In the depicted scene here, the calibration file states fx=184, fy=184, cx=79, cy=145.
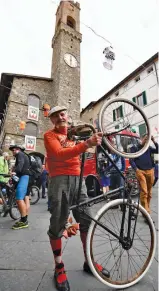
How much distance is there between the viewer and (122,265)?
7.22ft

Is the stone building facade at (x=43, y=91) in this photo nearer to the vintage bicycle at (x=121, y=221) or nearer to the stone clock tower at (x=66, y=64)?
the stone clock tower at (x=66, y=64)

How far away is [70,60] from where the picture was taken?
24.3 m

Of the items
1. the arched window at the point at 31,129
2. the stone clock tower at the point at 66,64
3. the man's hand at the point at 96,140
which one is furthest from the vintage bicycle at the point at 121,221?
the stone clock tower at the point at 66,64

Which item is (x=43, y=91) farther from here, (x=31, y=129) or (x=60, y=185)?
(x=60, y=185)

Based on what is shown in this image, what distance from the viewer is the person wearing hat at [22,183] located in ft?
13.0

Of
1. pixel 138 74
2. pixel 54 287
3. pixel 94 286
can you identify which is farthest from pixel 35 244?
pixel 138 74

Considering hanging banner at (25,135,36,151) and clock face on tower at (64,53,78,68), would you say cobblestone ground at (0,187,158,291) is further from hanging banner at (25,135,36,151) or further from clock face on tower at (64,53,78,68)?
clock face on tower at (64,53,78,68)

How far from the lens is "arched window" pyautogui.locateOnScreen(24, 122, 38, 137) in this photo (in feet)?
69.3

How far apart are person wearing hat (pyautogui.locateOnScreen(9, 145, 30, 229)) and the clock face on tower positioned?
2238 centimetres

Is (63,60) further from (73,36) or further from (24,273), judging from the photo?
(24,273)

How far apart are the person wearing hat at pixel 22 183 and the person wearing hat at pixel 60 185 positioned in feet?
7.34

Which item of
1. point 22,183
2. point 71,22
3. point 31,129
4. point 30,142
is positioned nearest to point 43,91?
point 31,129

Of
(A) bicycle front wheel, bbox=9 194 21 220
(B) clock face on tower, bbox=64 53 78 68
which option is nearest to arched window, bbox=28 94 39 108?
(B) clock face on tower, bbox=64 53 78 68

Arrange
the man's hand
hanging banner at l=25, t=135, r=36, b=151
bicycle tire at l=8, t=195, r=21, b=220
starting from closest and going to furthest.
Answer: the man's hand → bicycle tire at l=8, t=195, r=21, b=220 → hanging banner at l=25, t=135, r=36, b=151
